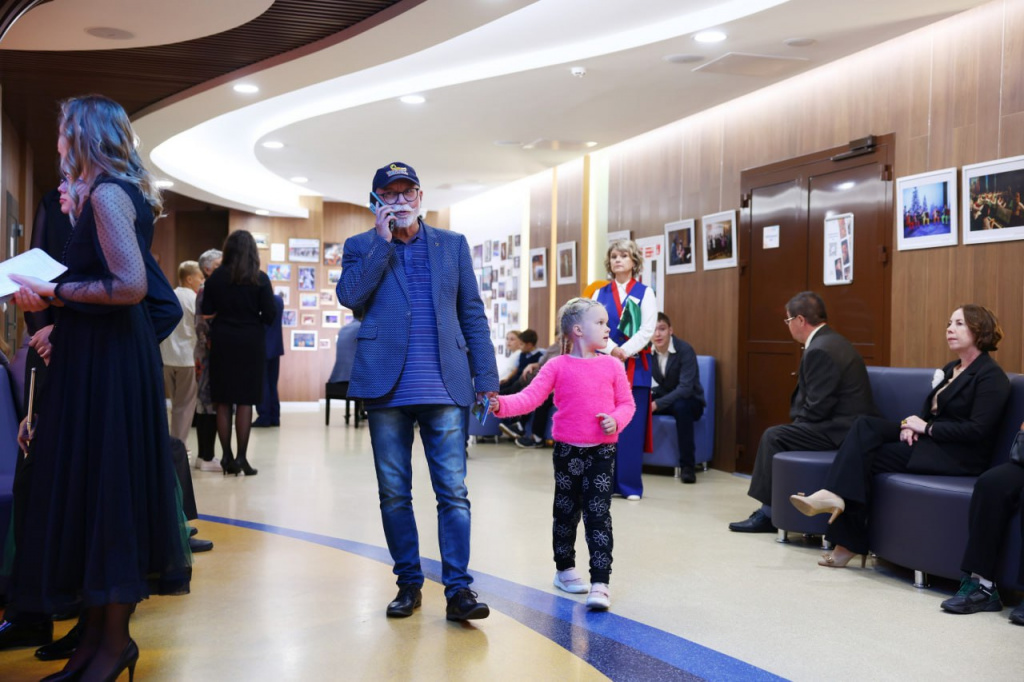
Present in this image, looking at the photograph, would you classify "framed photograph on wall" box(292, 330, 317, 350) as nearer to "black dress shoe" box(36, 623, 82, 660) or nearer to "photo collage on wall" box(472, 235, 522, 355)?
"photo collage on wall" box(472, 235, 522, 355)

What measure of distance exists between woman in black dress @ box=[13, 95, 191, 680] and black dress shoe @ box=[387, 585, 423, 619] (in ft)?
3.42

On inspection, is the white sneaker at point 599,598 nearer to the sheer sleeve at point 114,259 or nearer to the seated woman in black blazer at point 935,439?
the seated woman in black blazer at point 935,439

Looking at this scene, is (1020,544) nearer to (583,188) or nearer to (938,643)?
(938,643)

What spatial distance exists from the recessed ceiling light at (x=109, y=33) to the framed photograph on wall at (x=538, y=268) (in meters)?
6.42

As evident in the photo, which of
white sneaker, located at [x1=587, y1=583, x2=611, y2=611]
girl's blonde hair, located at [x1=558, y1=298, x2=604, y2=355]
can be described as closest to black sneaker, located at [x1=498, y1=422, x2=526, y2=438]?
girl's blonde hair, located at [x1=558, y1=298, x2=604, y2=355]

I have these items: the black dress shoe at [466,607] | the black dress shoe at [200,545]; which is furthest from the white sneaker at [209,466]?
the black dress shoe at [466,607]

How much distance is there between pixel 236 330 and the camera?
6.94 meters

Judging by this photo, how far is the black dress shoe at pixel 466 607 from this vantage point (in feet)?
11.1

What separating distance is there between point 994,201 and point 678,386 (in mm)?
2922

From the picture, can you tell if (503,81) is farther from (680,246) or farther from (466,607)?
(466,607)

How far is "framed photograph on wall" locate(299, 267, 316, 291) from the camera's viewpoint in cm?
1550

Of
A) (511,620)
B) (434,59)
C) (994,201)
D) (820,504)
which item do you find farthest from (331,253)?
(511,620)

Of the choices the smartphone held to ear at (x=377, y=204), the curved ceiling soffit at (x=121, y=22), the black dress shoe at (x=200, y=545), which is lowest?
the black dress shoe at (x=200, y=545)

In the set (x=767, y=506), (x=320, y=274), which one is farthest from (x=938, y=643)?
(x=320, y=274)
